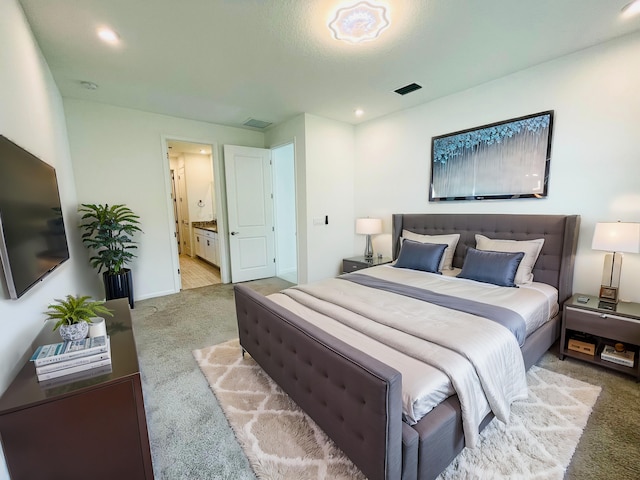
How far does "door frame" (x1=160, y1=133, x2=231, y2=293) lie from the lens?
4156mm

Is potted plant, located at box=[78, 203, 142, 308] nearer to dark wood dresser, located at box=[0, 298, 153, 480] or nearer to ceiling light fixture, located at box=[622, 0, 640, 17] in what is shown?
dark wood dresser, located at box=[0, 298, 153, 480]

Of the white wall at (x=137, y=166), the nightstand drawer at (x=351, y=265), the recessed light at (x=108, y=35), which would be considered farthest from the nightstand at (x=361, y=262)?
the recessed light at (x=108, y=35)

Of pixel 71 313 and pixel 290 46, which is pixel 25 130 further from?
pixel 290 46

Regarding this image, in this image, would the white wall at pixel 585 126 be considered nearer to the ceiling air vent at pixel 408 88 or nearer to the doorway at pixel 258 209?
the ceiling air vent at pixel 408 88

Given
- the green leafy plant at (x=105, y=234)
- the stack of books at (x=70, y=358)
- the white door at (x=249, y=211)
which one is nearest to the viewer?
the stack of books at (x=70, y=358)

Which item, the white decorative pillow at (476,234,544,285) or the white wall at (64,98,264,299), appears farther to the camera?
the white wall at (64,98,264,299)

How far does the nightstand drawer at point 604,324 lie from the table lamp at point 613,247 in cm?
13

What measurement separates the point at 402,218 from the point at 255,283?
2749 mm

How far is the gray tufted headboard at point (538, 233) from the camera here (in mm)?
2553

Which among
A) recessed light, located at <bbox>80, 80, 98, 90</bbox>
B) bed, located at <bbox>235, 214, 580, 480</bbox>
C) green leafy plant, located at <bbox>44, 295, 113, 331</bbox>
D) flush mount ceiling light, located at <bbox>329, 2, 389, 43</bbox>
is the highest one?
recessed light, located at <bbox>80, 80, 98, 90</bbox>

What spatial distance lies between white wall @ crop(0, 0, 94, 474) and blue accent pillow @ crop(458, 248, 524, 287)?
3219 mm

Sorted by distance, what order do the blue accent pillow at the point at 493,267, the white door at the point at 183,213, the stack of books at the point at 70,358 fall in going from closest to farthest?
the stack of books at the point at 70,358, the blue accent pillow at the point at 493,267, the white door at the point at 183,213

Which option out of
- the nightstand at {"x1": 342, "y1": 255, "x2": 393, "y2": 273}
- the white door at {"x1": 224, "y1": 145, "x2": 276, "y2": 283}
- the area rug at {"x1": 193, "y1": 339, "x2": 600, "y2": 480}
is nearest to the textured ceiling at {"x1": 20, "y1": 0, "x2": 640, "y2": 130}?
the white door at {"x1": 224, "y1": 145, "x2": 276, "y2": 283}

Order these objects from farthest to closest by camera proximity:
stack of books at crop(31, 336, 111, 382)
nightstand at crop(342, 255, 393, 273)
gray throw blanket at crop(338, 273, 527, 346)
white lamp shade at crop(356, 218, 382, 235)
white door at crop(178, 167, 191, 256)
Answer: white door at crop(178, 167, 191, 256), white lamp shade at crop(356, 218, 382, 235), nightstand at crop(342, 255, 393, 273), gray throw blanket at crop(338, 273, 527, 346), stack of books at crop(31, 336, 111, 382)
